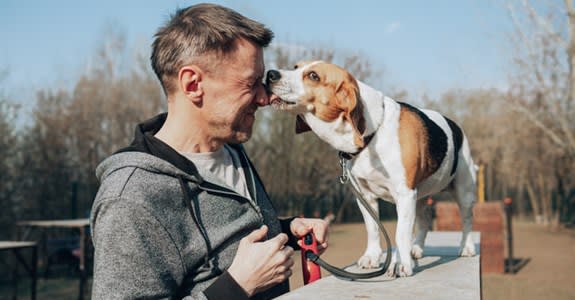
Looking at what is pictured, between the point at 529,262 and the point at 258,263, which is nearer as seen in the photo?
the point at 258,263

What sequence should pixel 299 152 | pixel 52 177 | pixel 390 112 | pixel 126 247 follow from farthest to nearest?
pixel 299 152
pixel 52 177
pixel 390 112
pixel 126 247

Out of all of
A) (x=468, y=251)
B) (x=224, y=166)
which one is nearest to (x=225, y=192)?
(x=224, y=166)

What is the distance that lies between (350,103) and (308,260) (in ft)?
2.28

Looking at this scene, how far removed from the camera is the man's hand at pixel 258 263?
6.00 feet

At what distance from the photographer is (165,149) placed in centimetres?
200

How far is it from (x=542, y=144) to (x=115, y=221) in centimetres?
2421

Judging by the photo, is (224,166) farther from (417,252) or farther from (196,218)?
(417,252)

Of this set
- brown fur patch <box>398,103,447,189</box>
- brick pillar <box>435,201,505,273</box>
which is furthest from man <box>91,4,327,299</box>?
brick pillar <box>435,201,505,273</box>

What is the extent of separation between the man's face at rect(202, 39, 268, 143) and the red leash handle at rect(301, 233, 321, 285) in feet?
1.76

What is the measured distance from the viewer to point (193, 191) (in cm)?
198

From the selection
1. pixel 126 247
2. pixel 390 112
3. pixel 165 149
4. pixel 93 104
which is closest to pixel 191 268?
pixel 126 247

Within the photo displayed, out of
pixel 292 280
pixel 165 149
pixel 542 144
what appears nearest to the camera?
pixel 165 149

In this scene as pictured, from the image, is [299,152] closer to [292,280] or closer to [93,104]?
[93,104]

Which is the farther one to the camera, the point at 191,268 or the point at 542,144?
the point at 542,144
